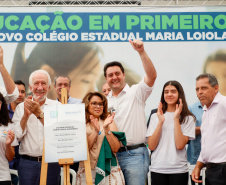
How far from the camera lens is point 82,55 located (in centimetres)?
420

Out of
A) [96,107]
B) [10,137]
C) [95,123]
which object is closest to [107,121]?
[95,123]

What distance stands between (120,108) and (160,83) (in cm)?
96

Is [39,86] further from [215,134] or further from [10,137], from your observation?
[215,134]

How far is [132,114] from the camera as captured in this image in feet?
11.3

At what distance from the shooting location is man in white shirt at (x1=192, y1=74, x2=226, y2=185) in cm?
302

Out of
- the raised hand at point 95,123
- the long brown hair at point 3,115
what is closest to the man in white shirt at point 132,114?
the raised hand at point 95,123

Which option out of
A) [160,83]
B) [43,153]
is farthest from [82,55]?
[43,153]

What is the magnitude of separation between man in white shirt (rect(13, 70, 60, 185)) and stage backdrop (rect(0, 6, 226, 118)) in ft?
2.57

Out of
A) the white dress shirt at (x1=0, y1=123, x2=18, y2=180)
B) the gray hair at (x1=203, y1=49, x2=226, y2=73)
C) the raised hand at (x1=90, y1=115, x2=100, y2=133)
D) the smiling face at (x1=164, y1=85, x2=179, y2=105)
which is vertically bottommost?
the white dress shirt at (x1=0, y1=123, x2=18, y2=180)

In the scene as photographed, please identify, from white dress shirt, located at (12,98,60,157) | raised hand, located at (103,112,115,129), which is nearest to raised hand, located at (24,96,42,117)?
white dress shirt, located at (12,98,60,157)

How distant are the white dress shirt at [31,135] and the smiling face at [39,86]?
0.22 metres

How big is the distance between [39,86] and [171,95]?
4.52ft

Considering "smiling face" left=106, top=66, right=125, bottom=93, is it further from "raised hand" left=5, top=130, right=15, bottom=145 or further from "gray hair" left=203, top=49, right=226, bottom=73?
"gray hair" left=203, top=49, right=226, bottom=73

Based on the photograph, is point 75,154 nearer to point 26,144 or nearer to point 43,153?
point 43,153
